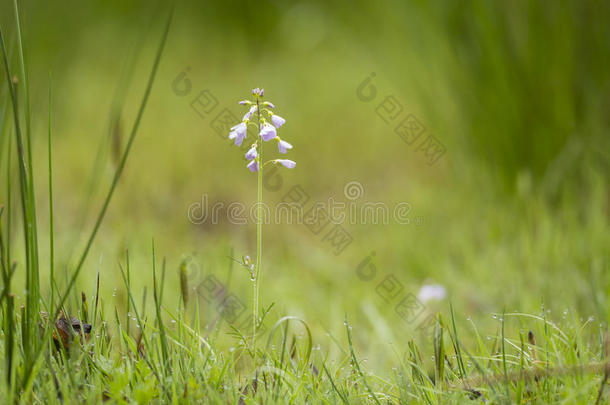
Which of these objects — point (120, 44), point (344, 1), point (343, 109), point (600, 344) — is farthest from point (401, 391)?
point (344, 1)

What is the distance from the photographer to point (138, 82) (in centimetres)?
308

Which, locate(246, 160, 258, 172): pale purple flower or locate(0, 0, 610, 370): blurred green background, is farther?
locate(0, 0, 610, 370): blurred green background

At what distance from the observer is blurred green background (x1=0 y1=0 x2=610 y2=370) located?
5.17 ft

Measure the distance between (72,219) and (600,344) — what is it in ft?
5.72

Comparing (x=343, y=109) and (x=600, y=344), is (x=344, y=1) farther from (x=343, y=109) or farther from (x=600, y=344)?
(x=600, y=344)

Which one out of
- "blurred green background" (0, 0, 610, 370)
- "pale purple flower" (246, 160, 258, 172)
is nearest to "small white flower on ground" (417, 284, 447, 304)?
"blurred green background" (0, 0, 610, 370)

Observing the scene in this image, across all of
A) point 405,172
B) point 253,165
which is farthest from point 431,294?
point 405,172

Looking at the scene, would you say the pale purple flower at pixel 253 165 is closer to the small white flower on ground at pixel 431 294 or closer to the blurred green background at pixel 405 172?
the blurred green background at pixel 405 172

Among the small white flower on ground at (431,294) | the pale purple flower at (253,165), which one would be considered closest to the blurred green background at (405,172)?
the small white flower on ground at (431,294)

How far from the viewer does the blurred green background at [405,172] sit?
62.1 inches

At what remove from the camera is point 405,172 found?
256cm

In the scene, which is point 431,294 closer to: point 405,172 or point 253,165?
point 253,165

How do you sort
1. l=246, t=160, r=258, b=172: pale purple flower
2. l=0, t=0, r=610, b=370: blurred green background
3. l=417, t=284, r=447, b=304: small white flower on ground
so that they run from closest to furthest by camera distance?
l=246, t=160, r=258, b=172: pale purple flower < l=417, t=284, r=447, b=304: small white flower on ground < l=0, t=0, r=610, b=370: blurred green background

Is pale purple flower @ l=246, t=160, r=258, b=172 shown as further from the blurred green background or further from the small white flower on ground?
the small white flower on ground
